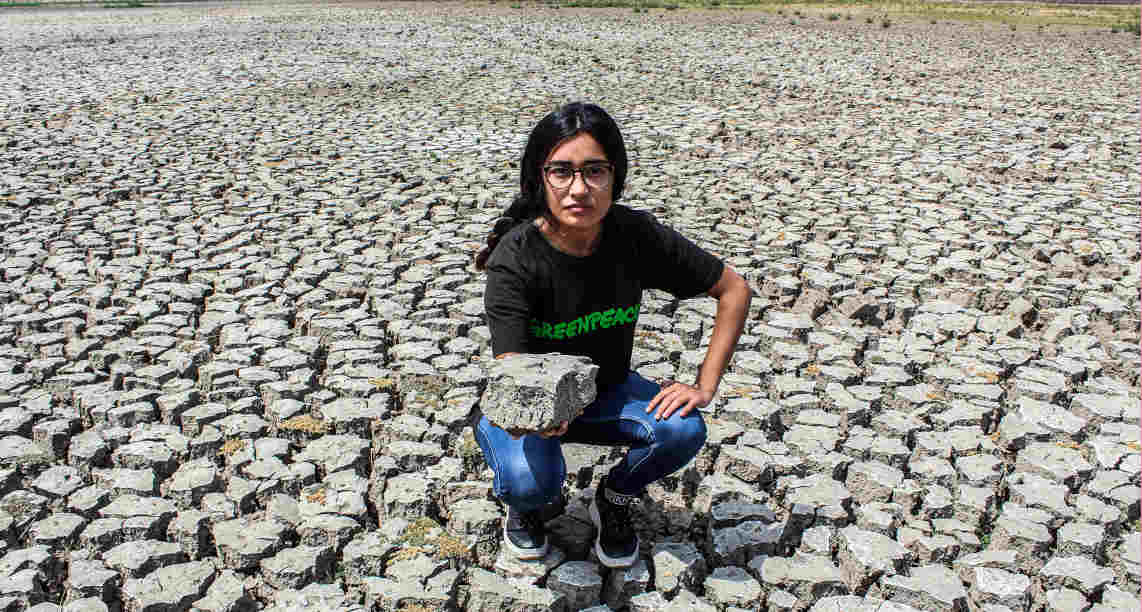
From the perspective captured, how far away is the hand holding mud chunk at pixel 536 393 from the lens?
223 cm

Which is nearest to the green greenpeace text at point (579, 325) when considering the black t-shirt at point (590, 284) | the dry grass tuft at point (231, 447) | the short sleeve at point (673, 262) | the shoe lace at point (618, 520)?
the black t-shirt at point (590, 284)

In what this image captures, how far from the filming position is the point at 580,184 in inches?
93.3

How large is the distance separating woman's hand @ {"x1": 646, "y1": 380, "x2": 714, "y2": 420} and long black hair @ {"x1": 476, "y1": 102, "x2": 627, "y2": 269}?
0.52 m

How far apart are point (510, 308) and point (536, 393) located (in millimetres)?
293

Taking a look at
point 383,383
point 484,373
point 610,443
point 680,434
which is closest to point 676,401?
point 680,434

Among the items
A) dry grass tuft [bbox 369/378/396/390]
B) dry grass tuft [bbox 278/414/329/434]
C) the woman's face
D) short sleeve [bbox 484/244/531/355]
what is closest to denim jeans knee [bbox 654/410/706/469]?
short sleeve [bbox 484/244/531/355]

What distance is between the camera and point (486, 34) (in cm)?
1831

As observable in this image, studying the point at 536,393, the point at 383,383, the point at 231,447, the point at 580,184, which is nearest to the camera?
the point at 536,393

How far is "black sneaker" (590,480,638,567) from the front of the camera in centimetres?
258

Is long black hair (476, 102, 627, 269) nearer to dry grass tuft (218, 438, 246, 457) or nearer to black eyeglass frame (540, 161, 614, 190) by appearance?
black eyeglass frame (540, 161, 614, 190)

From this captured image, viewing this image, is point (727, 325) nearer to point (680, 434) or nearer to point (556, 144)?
point (680, 434)

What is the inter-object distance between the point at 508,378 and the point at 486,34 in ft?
55.7

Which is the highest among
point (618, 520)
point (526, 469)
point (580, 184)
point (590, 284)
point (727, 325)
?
point (580, 184)

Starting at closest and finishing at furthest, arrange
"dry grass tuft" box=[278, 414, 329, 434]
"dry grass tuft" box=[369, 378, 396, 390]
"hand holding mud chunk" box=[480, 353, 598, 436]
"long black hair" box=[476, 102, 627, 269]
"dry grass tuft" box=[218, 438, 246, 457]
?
"hand holding mud chunk" box=[480, 353, 598, 436], "long black hair" box=[476, 102, 627, 269], "dry grass tuft" box=[218, 438, 246, 457], "dry grass tuft" box=[278, 414, 329, 434], "dry grass tuft" box=[369, 378, 396, 390]
